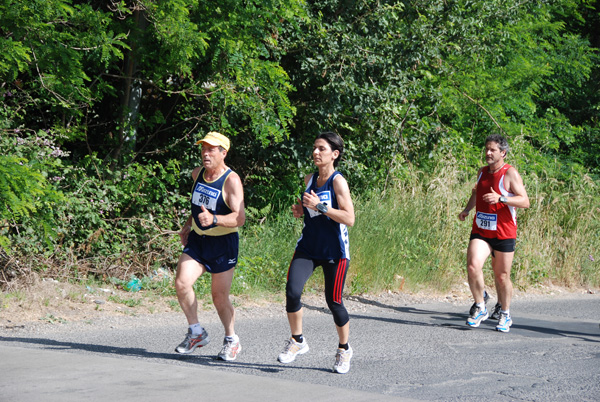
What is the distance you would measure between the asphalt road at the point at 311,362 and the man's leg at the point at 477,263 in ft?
1.49

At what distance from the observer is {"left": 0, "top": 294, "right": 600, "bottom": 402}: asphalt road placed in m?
4.86

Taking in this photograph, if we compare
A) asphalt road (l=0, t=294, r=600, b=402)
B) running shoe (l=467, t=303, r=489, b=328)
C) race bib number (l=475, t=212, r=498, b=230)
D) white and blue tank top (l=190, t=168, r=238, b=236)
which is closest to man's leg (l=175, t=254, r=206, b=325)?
white and blue tank top (l=190, t=168, r=238, b=236)

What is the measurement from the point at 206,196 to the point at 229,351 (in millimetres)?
1288

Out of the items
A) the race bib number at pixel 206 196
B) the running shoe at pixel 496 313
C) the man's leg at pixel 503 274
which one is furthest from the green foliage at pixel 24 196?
the running shoe at pixel 496 313

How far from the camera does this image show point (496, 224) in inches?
328

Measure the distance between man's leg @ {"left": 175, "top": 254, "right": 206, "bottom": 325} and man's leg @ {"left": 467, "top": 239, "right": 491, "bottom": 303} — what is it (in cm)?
362

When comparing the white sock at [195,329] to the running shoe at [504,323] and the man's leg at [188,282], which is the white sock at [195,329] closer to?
the man's leg at [188,282]

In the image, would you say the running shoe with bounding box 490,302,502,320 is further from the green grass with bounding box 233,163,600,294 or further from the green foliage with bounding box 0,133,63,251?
the green foliage with bounding box 0,133,63,251

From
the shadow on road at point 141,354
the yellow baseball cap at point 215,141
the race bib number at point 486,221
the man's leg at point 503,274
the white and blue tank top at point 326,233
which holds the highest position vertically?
the yellow baseball cap at point 215,141

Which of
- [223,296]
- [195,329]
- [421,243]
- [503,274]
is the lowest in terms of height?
[195,329]

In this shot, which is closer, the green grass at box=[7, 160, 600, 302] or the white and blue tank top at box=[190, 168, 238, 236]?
the white and blue tank top at box=[190, 168, 238, 236]

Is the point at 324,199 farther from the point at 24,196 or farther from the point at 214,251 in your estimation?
the point at 24,196

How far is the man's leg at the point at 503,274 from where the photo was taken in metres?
8.38

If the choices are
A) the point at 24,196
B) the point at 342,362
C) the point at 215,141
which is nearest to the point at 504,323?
the point at 342,362
